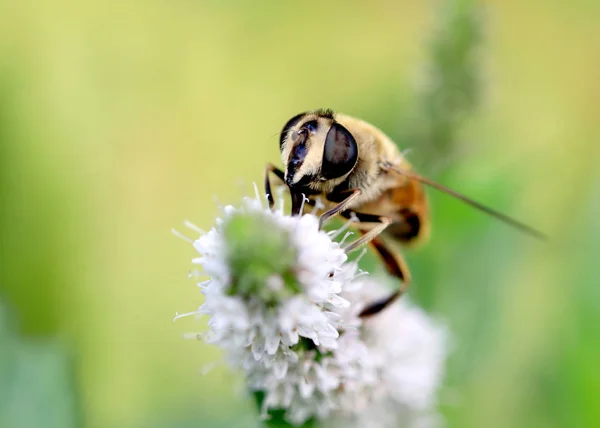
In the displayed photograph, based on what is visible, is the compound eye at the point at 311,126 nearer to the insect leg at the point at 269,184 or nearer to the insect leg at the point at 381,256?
the insect leg at the point at 269,184

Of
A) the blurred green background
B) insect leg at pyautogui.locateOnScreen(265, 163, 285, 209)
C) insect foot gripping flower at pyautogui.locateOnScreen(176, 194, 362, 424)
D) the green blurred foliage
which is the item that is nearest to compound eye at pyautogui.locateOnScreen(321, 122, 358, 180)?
insect leg at pyautogui.locateOnScreen(265, 163, 285, 209)

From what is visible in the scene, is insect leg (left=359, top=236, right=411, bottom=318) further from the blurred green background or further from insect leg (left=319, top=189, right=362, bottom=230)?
the blurred green background

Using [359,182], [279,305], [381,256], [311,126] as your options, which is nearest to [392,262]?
[381,256]

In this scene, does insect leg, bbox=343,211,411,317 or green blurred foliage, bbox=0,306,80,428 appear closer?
insect leg, bbox=343,211,411,317

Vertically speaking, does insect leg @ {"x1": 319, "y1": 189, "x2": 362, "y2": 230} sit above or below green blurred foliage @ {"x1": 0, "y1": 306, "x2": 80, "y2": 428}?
above

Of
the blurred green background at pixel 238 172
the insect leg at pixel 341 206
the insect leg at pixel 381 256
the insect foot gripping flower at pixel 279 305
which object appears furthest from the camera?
the blurred green background at pixel 238 172

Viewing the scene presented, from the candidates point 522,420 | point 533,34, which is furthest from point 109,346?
point 533,34

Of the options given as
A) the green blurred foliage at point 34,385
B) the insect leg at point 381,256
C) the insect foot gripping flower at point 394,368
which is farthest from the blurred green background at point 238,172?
the insect leg at point 381,256

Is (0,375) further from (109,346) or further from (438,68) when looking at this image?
(438,68)
